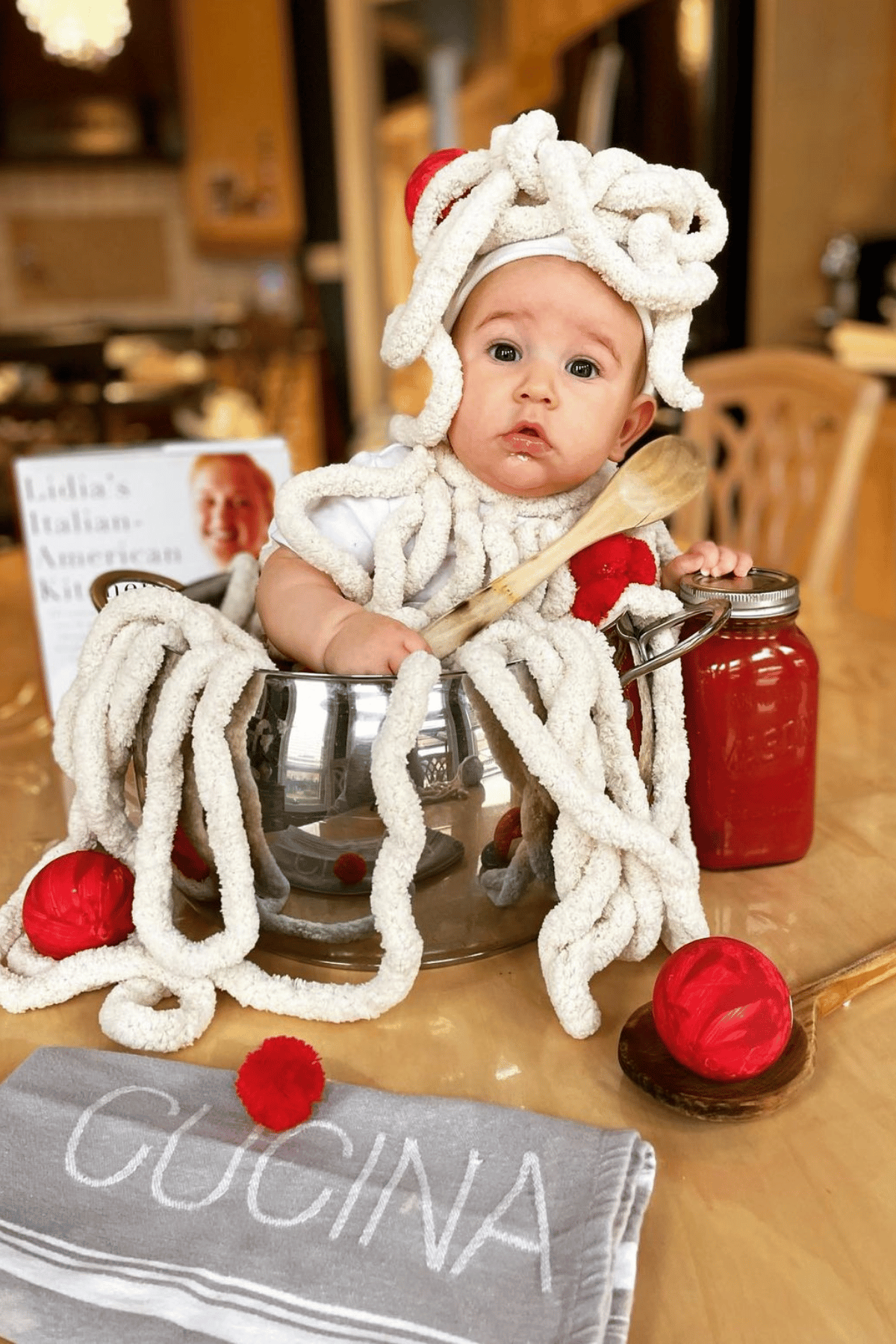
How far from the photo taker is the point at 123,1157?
13.8 inches

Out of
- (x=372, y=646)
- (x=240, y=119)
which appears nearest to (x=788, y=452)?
(x=372, y=646)

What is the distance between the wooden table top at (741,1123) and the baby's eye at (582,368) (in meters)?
0.25

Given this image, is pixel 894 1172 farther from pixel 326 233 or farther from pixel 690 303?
pixel 326 233

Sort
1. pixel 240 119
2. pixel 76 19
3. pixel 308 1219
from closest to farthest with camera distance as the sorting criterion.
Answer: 1. pixel 308 1219
2. pixel 76 19
3. pixel 240 119

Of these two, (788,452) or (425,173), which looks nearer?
(425,173)

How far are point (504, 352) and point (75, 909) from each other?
32 centimetres

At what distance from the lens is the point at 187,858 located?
0.46 meters

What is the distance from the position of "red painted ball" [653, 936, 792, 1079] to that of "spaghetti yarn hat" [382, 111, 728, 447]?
0.88 ft

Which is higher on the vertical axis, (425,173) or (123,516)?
(425,173)

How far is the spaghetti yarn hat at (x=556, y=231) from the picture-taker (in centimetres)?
47

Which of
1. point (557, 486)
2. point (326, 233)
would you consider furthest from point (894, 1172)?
point (326, 233)

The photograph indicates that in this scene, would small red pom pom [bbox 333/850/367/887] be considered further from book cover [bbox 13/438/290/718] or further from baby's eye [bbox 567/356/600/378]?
book cover [bbox 13/438/290/718]

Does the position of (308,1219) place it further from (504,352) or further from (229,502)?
(229,502)

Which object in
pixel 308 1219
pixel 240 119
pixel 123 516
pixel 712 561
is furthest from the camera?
pixel 240 119
